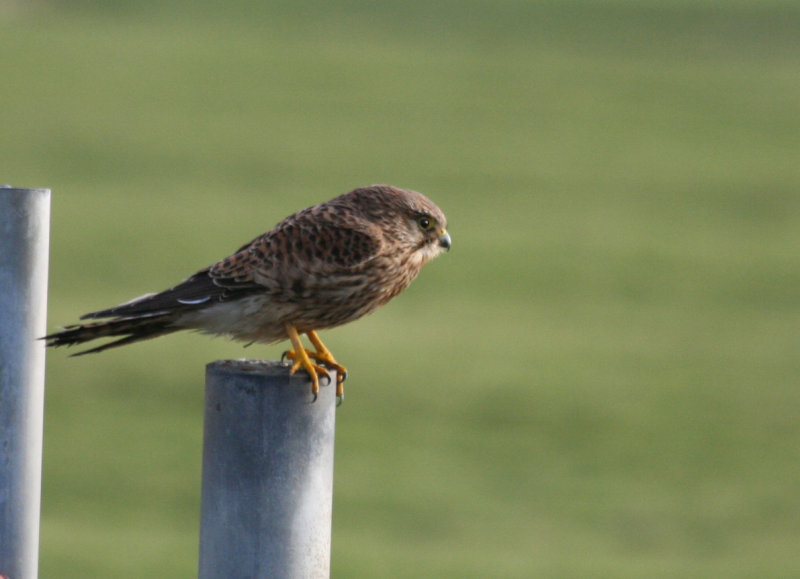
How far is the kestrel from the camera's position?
4.27 m

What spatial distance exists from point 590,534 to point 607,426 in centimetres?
336

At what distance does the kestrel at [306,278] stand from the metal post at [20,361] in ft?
3.19

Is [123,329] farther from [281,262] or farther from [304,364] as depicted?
[304,364]

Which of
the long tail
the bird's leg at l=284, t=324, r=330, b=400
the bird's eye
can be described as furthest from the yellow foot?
the bird's eye

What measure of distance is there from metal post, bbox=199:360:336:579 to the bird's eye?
1.53m

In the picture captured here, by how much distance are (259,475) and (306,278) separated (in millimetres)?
1337

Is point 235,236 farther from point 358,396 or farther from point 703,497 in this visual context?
point 703,497

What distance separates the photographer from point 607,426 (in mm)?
15039

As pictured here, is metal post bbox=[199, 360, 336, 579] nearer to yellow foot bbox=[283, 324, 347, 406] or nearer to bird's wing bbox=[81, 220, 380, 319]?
yellow foot bbox=[283, 324, 347, 406]

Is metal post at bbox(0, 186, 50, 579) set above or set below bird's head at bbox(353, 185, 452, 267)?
below

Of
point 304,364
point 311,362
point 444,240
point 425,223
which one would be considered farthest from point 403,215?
point 304,364

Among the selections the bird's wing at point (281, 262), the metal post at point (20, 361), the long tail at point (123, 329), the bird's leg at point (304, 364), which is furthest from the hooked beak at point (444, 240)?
the metal post at point (20, 361)

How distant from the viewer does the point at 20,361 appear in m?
3.15

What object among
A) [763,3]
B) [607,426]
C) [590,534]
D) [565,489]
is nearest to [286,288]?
[590,534]
